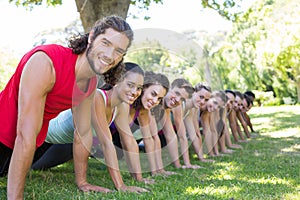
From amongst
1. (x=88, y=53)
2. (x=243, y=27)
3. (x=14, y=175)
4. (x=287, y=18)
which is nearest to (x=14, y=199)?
(x=14, y=175)

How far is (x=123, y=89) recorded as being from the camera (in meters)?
3.06

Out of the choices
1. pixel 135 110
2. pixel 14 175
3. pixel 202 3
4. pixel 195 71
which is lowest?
pixel 14 175

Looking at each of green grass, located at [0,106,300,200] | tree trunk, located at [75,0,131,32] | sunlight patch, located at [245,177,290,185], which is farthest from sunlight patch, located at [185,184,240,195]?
tree trunk, located at [75,0,131,32]

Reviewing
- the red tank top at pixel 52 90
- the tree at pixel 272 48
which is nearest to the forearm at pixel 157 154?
the red tank top at pixel 52 90

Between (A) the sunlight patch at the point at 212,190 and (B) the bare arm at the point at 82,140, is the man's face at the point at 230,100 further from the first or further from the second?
(B) the bare arm at the point at 82,140

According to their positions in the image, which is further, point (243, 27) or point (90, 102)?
point (243, 27)

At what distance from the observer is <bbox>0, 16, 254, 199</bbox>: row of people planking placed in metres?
2.09

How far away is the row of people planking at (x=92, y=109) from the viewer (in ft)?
6.87

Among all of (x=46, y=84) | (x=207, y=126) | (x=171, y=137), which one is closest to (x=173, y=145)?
(x=171, y=137)

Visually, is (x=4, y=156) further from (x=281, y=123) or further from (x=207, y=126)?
(x=281, y=123)

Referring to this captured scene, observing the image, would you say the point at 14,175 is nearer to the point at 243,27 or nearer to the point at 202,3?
the point at 202,3

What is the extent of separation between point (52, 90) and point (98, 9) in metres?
4.90

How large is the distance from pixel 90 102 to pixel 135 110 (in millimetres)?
1006

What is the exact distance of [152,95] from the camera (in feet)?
11.5
